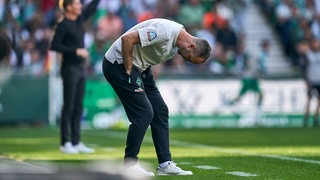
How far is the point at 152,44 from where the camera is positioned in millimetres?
8633

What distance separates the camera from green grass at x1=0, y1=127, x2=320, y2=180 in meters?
9.88

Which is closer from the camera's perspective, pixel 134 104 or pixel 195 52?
pixel 195 52

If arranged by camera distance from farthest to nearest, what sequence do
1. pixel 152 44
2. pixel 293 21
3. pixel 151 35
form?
pixel 293 21, pixel 152 44, pixel 151 35

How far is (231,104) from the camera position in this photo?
23906mm

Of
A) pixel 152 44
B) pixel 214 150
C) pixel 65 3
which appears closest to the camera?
pixel 152 44

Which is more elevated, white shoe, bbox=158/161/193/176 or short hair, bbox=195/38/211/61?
short hair, bbox=195/38/211/61

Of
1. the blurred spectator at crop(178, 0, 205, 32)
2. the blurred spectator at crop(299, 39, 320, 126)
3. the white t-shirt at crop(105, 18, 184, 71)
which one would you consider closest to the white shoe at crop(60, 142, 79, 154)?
the white t-shirt at crop(105, 18, 184, 71)

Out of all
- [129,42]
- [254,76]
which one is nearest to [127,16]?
[254,76]

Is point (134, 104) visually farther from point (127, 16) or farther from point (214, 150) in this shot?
point (127, 16)

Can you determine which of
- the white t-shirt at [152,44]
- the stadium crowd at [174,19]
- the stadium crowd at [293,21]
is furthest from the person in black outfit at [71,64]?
the stadium crowd at [293,21]

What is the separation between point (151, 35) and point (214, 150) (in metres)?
5.59

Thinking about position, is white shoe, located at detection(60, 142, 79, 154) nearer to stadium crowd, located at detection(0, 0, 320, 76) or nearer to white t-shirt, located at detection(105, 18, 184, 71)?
white t-shirt, located at detection(105, 18, 184, 71)

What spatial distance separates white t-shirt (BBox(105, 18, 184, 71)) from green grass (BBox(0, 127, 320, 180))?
47.7 inches

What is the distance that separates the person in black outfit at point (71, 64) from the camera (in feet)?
43.8
